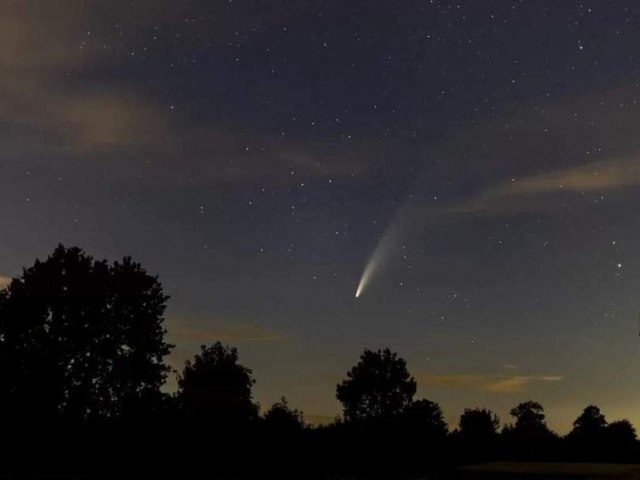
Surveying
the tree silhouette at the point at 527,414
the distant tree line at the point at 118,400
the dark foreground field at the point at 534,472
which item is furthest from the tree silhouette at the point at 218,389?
the tree silhouette at the point at 527,414

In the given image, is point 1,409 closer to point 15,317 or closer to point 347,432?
point 15,317

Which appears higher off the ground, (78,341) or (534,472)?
(78,341)

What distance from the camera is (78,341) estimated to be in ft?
196

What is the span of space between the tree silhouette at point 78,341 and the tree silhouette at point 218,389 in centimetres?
428

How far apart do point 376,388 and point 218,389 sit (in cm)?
5143

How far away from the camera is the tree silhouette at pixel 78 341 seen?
190ft

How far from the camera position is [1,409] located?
56.0m

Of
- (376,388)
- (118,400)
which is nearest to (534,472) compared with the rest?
(118,400)

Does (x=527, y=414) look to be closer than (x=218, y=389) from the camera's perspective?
No

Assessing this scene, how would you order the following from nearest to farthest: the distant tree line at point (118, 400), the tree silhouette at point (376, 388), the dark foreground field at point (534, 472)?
1. the dark foreground field at point (534, 472)
2. the distant tree line at point (118, 400)
3. the tree silhouette at point (376, 388)

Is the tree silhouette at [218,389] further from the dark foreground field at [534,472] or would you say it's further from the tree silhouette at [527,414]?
A: the tree silhouette at [527,414]

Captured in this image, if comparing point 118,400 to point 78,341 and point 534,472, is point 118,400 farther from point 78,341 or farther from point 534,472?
point 534,472

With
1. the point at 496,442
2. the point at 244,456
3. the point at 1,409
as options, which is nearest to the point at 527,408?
the point at 496,442

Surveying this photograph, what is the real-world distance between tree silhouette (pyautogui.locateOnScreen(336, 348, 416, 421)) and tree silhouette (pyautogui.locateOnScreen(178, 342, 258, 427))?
4629 centimetres
